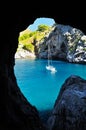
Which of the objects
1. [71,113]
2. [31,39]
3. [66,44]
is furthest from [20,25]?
[31,39]

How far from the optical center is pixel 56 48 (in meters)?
78.9

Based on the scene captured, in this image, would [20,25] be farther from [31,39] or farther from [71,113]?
[31,39]

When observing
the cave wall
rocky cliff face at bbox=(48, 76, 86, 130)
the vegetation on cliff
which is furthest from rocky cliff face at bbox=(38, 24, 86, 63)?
the cave wall

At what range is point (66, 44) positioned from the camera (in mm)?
73375

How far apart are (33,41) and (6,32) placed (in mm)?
90772

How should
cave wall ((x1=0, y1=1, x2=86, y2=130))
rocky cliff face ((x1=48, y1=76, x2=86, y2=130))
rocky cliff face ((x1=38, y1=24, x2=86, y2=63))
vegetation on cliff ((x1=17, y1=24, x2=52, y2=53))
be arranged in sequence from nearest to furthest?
cave wall ((x1=0, y1=1, x2=86, y2=130)) → rocky cliff face ((x1=48, y1=76, x2=86, y2=130)) → rocky cliff face ((x1=38, y1=24, x2=86, y2=63)) → vegetation on cliff ((x1=17, y1=24, x2=52, y2=53))

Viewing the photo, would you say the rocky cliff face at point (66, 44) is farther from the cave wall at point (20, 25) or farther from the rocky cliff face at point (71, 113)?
the cave wall at point (20, 25)

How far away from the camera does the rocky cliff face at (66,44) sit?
64.5m

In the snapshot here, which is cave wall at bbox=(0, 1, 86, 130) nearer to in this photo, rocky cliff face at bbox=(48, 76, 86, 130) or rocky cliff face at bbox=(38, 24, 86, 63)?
rocky cliff face at bbox=(48, 76, 86, 130)

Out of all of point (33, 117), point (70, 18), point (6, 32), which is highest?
point (70, 18)

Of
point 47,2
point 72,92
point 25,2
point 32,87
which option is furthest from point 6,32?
point 32,87

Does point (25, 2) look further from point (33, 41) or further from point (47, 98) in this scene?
point (33, 41)

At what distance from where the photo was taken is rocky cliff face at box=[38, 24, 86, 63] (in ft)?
211

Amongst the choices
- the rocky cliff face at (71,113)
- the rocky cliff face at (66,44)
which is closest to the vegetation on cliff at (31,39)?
the rocky cliff face at (66,44)
